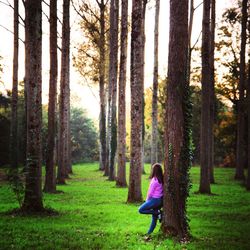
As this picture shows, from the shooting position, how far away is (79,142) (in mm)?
68000

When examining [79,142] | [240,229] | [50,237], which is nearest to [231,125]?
[79,142]

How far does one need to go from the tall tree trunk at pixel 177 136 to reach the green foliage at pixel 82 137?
2268 inches

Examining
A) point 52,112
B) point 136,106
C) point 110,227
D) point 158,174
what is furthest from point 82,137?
point 158,174

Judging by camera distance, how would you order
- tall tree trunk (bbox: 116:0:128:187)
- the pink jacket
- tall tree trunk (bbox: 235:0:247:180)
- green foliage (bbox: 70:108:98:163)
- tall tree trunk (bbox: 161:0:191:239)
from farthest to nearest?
1. green foliage (bbox: 70:108:98:163)
2. tall tree trunk (bbox: 235:0:247:180)
3. tall tree trunk (bbox: 116:0:128:187)
4. the pink jacket
5. tall tree trunk (bbox: 161:0:191:239)

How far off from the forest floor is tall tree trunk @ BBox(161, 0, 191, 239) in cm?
56

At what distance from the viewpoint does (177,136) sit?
916cm

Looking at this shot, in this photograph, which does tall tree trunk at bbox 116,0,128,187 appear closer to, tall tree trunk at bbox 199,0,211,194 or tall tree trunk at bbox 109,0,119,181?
tall tree trunk at bbox 199,0,211,194

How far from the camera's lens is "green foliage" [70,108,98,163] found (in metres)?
67.5

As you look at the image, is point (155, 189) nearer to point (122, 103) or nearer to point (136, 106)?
point (136, 106)

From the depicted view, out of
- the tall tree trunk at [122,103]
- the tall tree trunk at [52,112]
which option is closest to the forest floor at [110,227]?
the tall tree trunk at [52,112]

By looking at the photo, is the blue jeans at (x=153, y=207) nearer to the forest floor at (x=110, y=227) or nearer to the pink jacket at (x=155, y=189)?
the pink jacket at (x=155, y=189)

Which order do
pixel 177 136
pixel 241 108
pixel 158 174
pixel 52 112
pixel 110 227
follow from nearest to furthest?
1. pixel 177 136
2. pixel 158 174
3. pixel 110 227
4. pixel 52 112
5. pixel 241 108

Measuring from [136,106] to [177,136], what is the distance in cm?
630

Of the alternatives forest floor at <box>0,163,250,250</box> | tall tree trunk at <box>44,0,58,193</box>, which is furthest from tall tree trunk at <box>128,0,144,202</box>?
tall tree trunk at <box>44,0,58,193</box>
